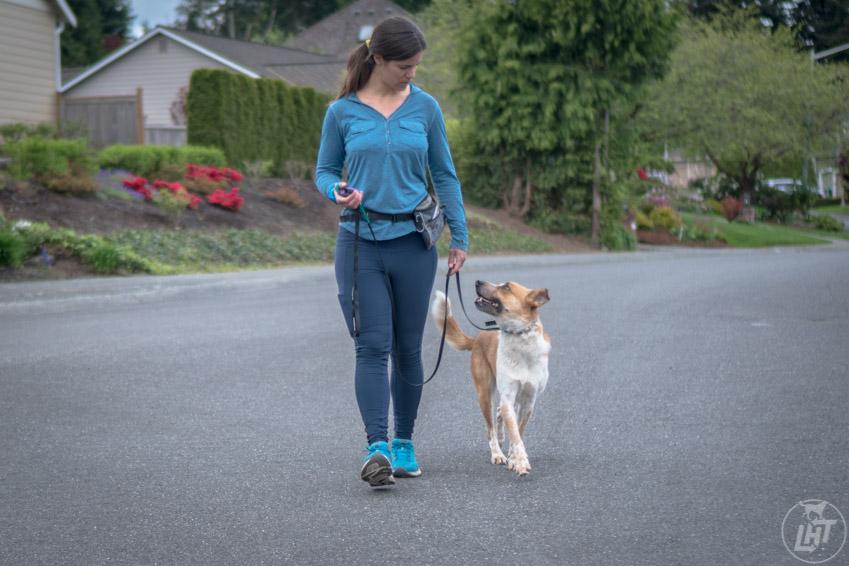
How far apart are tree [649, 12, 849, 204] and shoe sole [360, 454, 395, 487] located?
2851 centimetres

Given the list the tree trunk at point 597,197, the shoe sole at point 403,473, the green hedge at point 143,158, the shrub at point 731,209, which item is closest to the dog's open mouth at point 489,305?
the shoe sole at point 403,473

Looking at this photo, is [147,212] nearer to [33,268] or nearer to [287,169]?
[33,268]

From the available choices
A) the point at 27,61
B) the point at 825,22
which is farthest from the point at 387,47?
the point at 825,22

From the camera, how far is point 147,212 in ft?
62.6

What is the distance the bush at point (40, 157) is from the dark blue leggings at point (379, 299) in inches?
567

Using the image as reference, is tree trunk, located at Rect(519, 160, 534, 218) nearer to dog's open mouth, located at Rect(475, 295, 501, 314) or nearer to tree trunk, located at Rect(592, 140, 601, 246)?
tree trunk, located at Rect(592, 140, 601, 246)

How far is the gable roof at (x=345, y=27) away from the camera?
2244 inches

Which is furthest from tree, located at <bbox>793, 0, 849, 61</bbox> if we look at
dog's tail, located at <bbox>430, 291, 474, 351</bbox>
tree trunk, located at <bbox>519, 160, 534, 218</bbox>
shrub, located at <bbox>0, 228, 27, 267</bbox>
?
dog's tail, located at <bbox>430, 291, 474, 351</bbox>

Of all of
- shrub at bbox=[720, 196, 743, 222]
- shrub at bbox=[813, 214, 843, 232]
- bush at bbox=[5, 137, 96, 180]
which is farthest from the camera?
shrub at bbox=[813, 214, 843, 232]

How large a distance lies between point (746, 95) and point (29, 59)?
22.9 m

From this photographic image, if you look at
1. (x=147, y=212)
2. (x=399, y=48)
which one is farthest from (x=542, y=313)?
(x=147, y=212)

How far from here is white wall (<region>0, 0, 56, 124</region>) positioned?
25328 mm

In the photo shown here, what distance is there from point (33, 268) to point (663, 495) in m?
11.7

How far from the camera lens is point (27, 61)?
85.1ft
